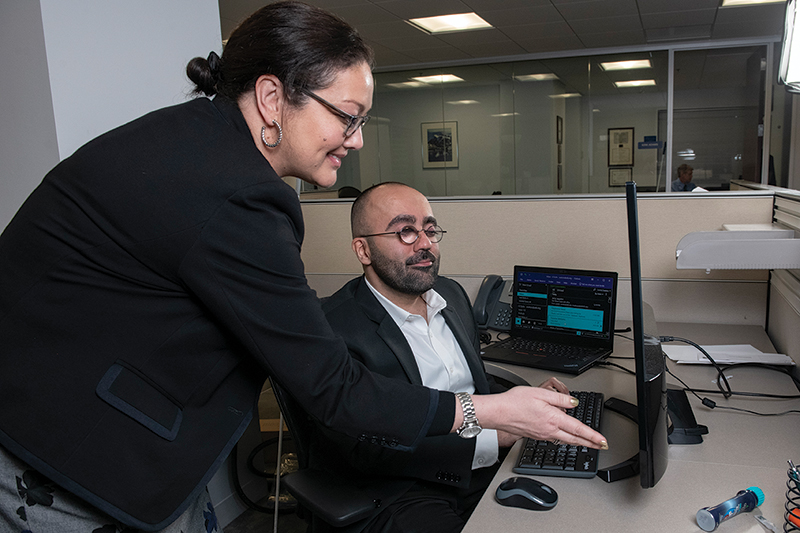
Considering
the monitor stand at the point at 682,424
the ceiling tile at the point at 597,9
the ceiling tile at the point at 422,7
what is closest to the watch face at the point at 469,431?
the monitor stand at the point at 682,424

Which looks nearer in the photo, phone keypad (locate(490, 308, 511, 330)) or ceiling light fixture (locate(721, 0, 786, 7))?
phone keypad (locate(490, 308, 511, 330))

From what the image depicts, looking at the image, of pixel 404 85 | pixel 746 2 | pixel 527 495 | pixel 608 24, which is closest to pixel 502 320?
pixel 527 495

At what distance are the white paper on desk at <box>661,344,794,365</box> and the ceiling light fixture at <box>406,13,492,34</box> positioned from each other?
4.41 m

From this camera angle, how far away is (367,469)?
1.39 metres

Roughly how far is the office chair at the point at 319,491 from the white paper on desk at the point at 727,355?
1.09 m

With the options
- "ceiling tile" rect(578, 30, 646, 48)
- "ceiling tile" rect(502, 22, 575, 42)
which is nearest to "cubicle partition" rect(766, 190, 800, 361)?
"ceiling tile" rect(502, 22, 575, 42)

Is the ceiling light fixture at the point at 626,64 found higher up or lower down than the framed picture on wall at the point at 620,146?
higher up

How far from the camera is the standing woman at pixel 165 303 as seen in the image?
76cm

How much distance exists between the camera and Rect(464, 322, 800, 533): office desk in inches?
39.0

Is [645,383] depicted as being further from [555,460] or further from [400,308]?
[400,308]

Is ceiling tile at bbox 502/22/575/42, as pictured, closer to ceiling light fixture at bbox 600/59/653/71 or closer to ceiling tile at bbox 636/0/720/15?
ceiling tile at bbox 636/0/720/15

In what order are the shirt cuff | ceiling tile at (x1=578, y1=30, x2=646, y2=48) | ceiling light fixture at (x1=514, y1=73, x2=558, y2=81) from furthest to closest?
ceiling light fixture at (x1=514, y1=73, x2=558, y2=81), ceiling tile at (x1=578, y1=30, x2=646, y2=48), the shirt cuff

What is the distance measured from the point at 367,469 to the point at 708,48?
717 cm

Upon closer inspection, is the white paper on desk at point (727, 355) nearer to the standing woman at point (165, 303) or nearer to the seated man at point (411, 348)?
the seated man at point (411, 348)
